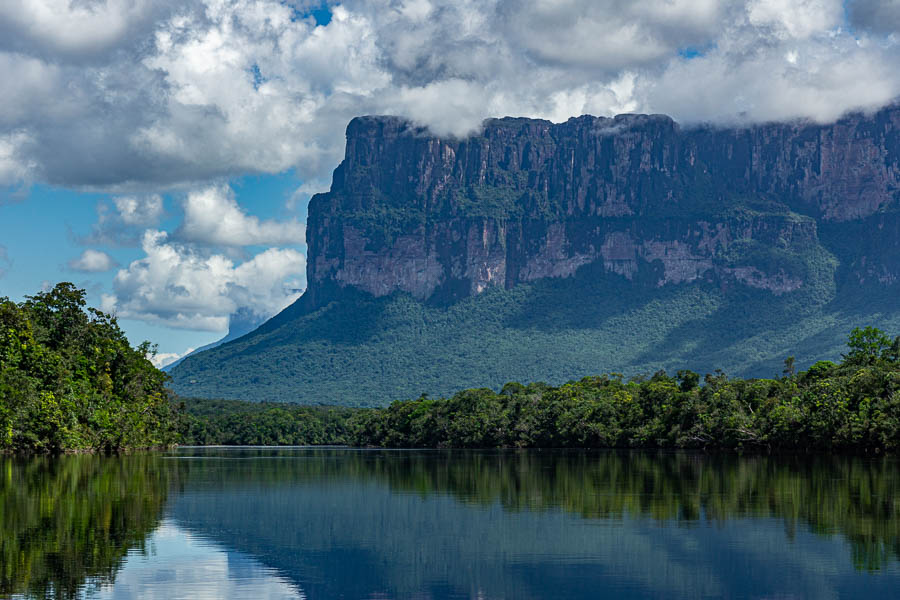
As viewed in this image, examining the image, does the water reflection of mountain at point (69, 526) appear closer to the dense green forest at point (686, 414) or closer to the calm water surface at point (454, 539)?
the calm water surface at point (454, 539)

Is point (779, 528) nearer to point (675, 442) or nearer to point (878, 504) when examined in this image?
point (878, 504)

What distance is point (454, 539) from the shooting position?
31078mm

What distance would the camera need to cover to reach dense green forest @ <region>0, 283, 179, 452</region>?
83.7 m

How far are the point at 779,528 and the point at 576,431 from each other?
318 ft

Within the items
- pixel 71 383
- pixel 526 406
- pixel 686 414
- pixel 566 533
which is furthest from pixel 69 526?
pixel 526 406

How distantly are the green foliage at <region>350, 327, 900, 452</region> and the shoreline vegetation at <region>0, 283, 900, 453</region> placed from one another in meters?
0.16

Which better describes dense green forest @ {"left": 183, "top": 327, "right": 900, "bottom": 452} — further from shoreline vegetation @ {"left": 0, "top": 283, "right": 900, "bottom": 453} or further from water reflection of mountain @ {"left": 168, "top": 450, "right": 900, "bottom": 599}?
water reflection of mountain @ {"left": 168, "top": 450, "right": 900, "bottom": 599}

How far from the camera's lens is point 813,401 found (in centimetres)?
9444

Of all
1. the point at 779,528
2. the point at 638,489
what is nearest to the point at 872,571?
the point at 779,528

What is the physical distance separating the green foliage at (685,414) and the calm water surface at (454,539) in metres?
37.4

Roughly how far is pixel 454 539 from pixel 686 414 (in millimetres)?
85026

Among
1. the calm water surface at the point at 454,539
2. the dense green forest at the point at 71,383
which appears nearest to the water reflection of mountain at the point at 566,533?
the calm water surface at the point at 454,539

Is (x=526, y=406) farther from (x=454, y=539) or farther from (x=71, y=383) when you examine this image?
(x=454, y=539)

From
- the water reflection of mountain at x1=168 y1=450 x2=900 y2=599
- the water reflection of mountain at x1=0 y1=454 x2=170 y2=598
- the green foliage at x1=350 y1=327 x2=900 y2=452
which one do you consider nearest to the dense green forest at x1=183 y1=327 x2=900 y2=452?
the green foliage at x1=350 y1=327 x2=900 y2=452
